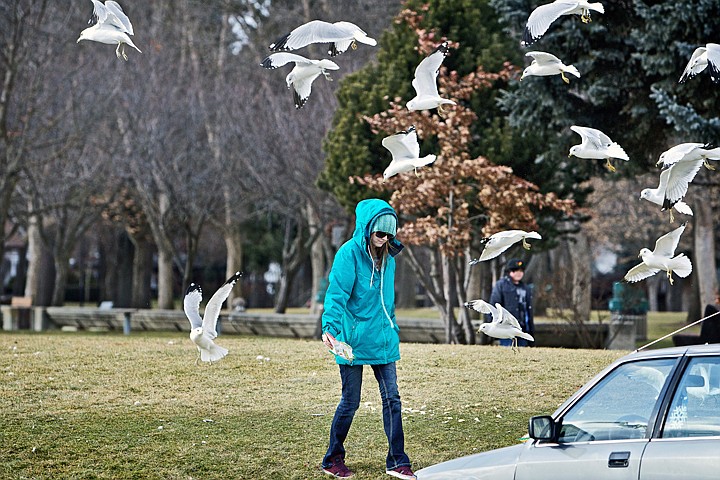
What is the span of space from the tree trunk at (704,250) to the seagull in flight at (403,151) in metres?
22.3

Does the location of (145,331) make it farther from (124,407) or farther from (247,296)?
(247,296)

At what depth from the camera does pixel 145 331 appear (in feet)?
87.8

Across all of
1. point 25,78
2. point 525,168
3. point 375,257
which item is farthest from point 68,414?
point 25,78

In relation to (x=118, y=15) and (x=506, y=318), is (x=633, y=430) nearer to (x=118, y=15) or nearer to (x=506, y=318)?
(x=506, y=318)

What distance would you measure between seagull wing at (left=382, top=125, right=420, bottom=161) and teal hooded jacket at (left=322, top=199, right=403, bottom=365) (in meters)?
1.66

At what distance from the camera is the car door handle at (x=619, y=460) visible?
479 centimetres

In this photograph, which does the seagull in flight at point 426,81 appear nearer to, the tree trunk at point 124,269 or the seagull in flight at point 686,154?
the seagull in flight at point 686,154

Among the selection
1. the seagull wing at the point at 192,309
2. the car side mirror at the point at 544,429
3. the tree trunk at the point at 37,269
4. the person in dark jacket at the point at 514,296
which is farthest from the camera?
the tree trunk at the point at 37,269

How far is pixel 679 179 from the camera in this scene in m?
8.29

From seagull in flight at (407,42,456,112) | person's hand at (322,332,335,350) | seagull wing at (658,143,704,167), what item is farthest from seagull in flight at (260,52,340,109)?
seagull wing at (658,143,704,167)

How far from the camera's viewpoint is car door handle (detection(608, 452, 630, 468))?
15.7 ft

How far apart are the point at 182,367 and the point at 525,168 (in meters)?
9.57

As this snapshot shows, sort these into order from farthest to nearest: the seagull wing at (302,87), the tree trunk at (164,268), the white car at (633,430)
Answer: the tree trunk at (164,268)
the seagull wing at (302,87)
the white car at (633,430)

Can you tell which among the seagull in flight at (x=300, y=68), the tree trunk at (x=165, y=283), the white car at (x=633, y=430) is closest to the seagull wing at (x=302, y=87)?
the seagull in flight at (x=300, y=68)
